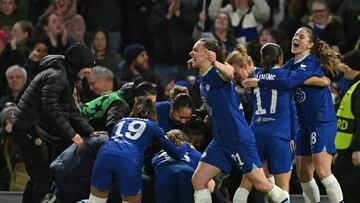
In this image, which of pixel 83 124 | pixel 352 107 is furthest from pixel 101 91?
pixel 352 107

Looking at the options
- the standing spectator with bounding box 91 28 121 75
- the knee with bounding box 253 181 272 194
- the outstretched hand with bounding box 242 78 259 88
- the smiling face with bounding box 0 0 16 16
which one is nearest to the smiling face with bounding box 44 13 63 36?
the standing spectator with bounding box 91 28 121 75

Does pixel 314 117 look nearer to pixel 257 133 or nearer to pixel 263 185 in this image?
pixel 257 133

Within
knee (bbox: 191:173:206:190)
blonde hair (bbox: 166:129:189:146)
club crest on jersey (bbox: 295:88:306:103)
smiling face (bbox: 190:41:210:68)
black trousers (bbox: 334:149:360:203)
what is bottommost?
black trousers (bbox: 334:149:360:203)

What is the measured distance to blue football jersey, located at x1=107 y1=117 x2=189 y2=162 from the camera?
33.2 feet

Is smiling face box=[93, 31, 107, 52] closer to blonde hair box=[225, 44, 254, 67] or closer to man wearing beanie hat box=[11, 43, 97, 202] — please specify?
man wearing beanie hat box=[11, 43, 97, 202]

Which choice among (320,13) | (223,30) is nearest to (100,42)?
(223,30)

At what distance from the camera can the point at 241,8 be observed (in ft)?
49.3

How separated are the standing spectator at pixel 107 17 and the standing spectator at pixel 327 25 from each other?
277 cm

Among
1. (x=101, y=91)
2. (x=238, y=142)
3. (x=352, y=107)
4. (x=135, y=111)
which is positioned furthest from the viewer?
(x=101, y=91)

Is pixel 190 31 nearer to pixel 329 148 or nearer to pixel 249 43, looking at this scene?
pixel 249 43

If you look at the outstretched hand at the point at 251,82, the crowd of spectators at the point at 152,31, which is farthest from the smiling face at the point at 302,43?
the crowd of spectators at the point at 152,31

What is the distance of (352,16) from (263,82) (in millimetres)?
5091

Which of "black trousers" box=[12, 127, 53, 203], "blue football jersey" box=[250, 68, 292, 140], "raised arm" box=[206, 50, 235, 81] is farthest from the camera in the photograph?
"black trousers" box=[12, 127, 53, 203]

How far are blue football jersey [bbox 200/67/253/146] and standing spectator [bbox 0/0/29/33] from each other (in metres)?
6.51
